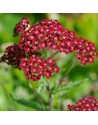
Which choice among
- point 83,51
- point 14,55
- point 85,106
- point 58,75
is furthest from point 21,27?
point 58,75

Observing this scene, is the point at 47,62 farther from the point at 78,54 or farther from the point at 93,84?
the point at 93,84

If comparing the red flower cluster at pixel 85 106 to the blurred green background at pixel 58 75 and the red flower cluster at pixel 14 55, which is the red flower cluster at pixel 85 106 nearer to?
the blurred green background at pixel 58 75

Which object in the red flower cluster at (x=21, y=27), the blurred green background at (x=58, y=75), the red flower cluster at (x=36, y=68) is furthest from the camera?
the blurred green background at (x=58, y=75)

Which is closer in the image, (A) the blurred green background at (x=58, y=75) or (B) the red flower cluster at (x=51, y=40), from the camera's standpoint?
(B) the red flower cluster at (x=51, y=40)

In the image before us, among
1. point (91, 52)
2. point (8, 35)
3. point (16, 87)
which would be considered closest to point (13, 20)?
point (8, 35)

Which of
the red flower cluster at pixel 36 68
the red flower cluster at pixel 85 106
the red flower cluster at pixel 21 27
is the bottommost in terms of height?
the red flower cluster at pixel 85 106

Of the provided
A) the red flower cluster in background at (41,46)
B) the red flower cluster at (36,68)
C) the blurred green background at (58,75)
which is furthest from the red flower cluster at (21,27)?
the blurred green background at (58,75)

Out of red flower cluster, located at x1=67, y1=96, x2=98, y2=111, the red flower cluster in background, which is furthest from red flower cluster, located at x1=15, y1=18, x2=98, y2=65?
red flower cluster, located at x1=67, y1=96, x2=98, y2=111
